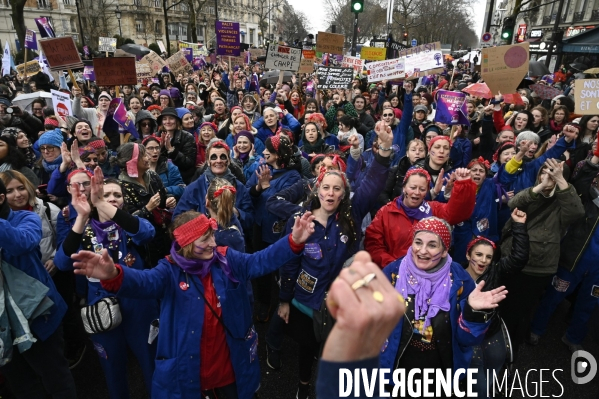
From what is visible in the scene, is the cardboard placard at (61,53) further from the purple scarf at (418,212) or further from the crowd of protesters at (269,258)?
the purple scarf at (418,212)

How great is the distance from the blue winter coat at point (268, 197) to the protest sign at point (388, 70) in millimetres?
4152

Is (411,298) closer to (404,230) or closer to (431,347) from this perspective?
(431,347)

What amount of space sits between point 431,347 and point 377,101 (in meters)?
9.22

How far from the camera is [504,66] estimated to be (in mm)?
6273

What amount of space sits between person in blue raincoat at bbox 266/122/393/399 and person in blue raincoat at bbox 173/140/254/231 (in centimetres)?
104

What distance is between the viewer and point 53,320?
8.72 ft

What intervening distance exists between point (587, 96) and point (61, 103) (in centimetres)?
725

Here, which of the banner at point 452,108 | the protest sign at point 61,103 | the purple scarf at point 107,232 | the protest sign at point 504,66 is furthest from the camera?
the protest sign at point 504,66

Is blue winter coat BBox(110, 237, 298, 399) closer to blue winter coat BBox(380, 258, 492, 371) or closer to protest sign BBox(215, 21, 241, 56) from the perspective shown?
blue winter coat BBox(380, 258, 492, 371)

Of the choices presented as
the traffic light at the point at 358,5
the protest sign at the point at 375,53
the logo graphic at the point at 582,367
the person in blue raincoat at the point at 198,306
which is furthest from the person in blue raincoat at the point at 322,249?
the protest sign at the point at 375,53

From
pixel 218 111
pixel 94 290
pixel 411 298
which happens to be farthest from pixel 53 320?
pixel 218 111

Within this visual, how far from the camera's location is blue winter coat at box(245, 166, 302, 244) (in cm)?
389

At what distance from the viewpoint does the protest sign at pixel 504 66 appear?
6094 mm

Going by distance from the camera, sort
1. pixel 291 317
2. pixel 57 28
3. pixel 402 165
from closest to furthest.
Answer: pixel 291 317 < pixel 402 165 < pixel 57 28
